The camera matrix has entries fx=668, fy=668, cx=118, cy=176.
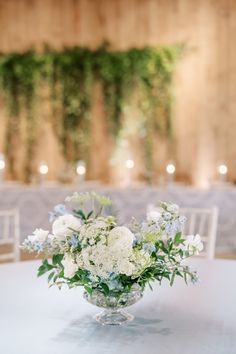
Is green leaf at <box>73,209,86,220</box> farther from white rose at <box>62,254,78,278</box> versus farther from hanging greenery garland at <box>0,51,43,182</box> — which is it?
hanging greenery garland at <box>0,51,43,182</box>

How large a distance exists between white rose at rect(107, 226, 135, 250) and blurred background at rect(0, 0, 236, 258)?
198 inches

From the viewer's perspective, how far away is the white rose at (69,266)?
5.98 feet

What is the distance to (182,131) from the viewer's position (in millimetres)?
7234

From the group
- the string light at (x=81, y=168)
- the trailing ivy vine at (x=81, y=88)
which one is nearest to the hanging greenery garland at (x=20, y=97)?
the trailing ivy vine at (x=81, y=88)

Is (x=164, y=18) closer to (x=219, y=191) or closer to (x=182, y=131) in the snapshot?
(x=182, y=131)

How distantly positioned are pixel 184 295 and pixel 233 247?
345cm

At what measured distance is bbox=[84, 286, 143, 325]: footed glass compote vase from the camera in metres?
1.90

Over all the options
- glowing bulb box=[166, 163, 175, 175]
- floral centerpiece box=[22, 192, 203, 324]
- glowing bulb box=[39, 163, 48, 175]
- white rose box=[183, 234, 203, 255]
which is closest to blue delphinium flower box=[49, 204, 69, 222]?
floral centerpiece box=[22, 192, 203, 324]

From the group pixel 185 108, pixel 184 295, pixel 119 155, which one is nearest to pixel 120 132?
pixel 119 155

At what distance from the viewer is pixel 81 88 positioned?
7422 millimetres

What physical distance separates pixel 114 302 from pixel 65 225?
0.86ft

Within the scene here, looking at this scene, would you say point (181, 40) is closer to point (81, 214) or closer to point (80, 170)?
point (80, 170)

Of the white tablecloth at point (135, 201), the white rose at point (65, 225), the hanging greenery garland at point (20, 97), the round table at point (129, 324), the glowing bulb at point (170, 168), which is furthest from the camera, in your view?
the hanging greenery garland at point (20, 97)

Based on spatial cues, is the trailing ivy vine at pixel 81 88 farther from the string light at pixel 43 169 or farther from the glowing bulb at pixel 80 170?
the glowing bulb at pixel 80 170
